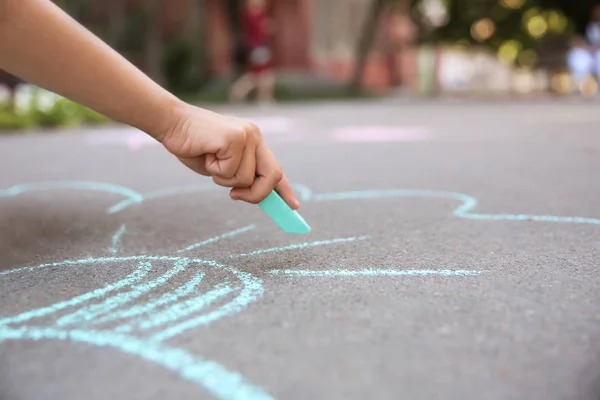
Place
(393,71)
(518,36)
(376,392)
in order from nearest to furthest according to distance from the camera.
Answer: (376,392) → (518,36) → (393,71)

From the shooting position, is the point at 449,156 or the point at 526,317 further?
the point at 449,156

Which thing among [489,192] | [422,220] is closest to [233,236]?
[422,220]

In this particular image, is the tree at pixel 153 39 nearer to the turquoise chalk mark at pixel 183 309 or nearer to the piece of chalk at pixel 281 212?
the piece of chalk at pixel 281 212

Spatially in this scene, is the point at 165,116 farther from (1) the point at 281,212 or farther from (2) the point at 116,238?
(2) the point at 116,238

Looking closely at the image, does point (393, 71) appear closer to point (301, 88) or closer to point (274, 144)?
point (301, 88)

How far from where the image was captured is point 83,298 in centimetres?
80

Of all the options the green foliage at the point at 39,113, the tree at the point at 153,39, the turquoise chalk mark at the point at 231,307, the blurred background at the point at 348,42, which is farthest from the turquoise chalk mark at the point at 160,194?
the tree at the point at 153,39

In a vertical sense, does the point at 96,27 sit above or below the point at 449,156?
above

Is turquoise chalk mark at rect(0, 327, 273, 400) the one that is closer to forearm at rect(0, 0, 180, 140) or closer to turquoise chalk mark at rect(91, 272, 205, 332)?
turquoise chalk mark at rect(91, 272, 205, 332)

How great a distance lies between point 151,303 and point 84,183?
46.0 inches

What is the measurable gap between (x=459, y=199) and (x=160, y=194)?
0.76 meters

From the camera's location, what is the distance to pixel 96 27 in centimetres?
954

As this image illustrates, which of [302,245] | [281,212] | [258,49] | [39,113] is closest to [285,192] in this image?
[281,212]

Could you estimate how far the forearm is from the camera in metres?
0.82
